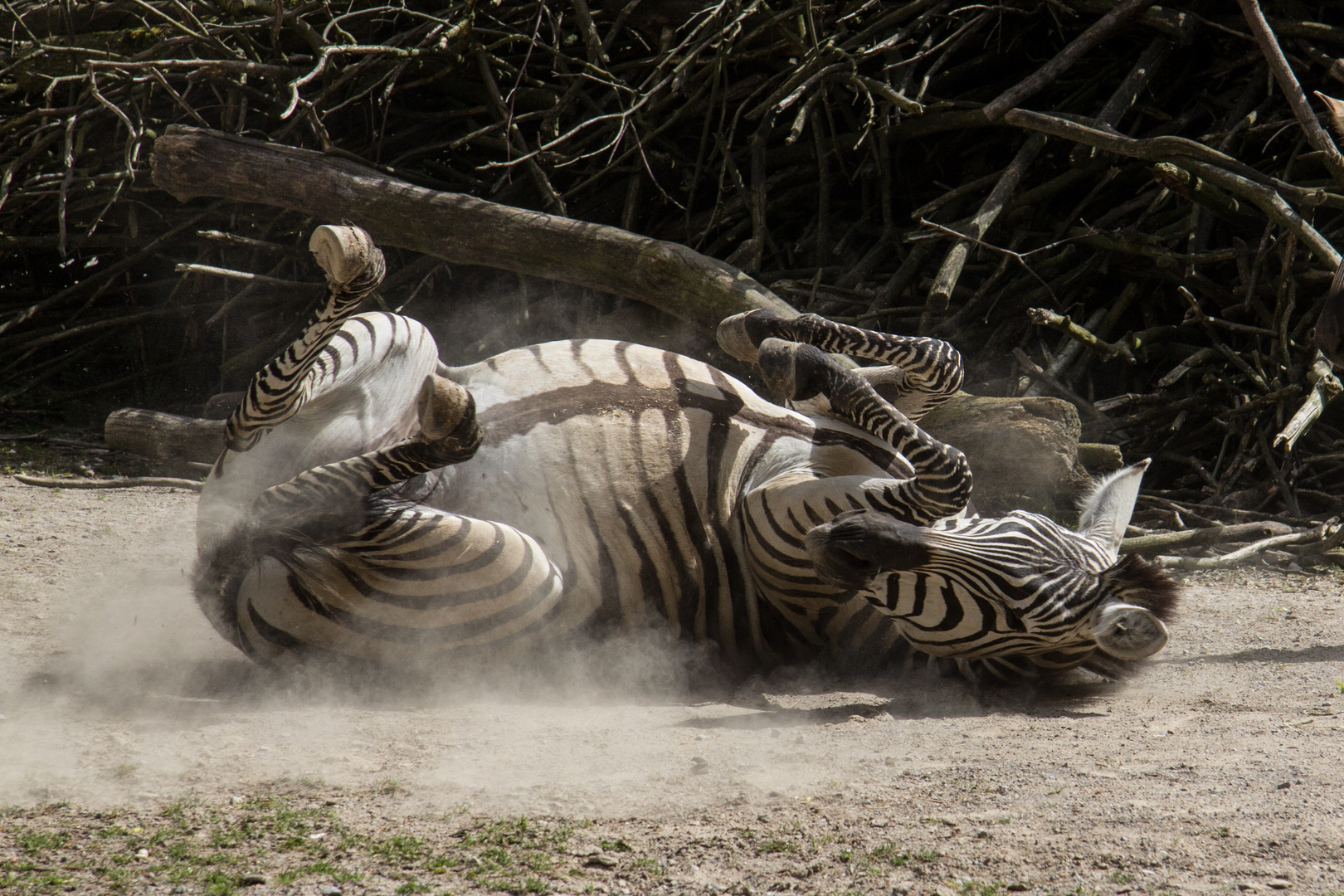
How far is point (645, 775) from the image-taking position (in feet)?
6.47

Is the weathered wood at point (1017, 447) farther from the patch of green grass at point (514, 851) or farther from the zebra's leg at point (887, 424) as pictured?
the patch of green grass at point (514, 851)

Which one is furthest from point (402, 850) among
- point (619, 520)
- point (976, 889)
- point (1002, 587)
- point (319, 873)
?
point (1002, 587)

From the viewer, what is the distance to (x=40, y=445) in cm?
516

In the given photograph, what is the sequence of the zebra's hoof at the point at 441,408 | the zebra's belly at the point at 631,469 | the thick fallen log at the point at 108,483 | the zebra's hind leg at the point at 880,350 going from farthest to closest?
1. the thick fallen log at the point at 108,483
2. the zebra's hind leg at the point at 880,350
3. the zebra's belly at the point at 631,469
4. the zebra's hoof at the point at 441,408

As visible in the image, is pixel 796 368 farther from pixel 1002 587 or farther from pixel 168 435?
pixel 168 435

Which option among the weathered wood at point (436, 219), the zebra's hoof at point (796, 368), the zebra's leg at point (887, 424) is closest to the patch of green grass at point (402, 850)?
the zebra's leg at point (887, 424)

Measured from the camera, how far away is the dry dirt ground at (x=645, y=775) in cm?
154

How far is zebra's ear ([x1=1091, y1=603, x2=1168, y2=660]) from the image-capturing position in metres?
2.44

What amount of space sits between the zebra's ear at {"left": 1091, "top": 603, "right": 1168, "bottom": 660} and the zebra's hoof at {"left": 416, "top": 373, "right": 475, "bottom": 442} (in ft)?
5.54

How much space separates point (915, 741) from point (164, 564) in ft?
8.76

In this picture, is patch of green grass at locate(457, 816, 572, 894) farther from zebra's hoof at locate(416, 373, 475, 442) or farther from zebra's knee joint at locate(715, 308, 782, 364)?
zebra's knee joint at locate(715, 308, 782, 364)

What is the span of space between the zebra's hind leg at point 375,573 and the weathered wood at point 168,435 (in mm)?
2143

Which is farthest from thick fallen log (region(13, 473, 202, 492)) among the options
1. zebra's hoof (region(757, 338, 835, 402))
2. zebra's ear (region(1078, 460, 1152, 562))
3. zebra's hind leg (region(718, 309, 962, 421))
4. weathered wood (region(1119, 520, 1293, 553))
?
weathered wood (region(1119, 520, 1293, 553))

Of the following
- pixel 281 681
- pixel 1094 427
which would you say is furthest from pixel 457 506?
pixel 1094 427
